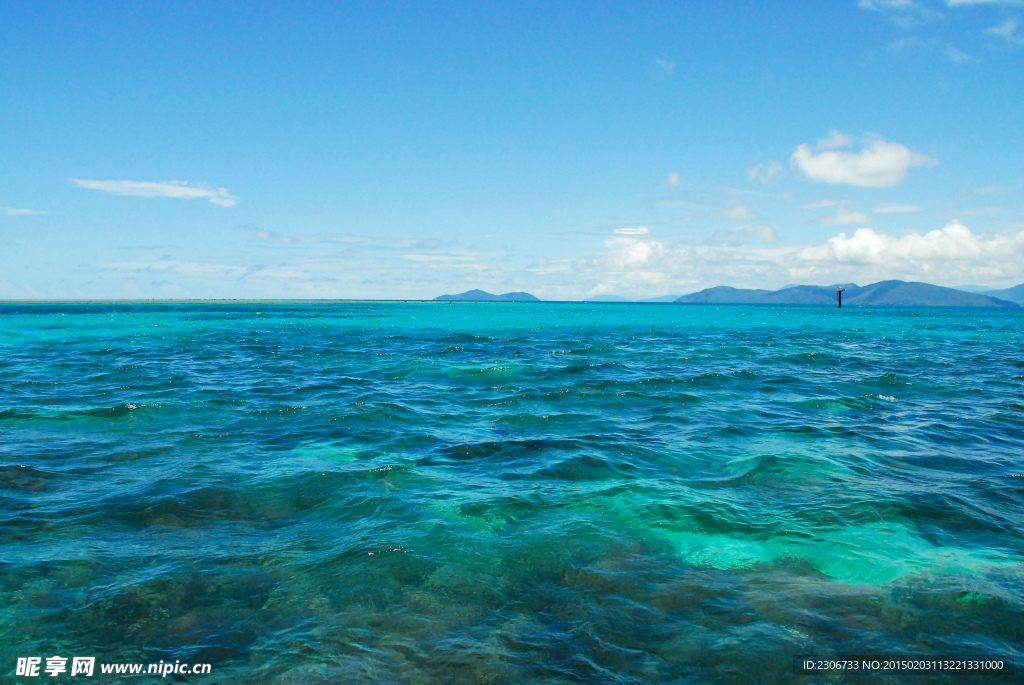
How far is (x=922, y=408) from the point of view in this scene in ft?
63.0

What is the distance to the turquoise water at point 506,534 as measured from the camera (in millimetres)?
6191

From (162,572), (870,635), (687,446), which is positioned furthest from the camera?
(687,446)

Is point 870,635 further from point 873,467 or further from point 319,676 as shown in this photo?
point 873,467

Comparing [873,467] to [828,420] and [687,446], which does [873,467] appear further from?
[828,420]

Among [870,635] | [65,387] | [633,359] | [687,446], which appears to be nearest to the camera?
[870,635]

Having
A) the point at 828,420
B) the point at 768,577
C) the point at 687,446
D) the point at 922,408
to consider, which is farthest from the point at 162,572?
the point at 922,408

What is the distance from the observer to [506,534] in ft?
29.7

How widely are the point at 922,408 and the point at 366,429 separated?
19.1m

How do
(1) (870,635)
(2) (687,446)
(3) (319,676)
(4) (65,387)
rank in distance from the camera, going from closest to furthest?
(3) (319,676)
(1) (870,635)
(2) (687,446)
(4) (65,387)

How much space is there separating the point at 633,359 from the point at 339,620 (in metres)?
29.2

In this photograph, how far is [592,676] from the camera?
5645 millimetres

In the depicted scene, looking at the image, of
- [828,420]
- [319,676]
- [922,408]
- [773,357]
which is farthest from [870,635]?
[773,357]

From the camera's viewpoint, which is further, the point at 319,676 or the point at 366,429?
the point at 366,429

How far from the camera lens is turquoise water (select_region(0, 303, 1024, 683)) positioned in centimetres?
619
